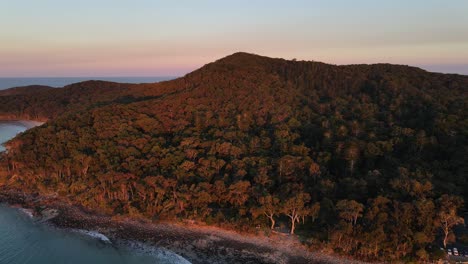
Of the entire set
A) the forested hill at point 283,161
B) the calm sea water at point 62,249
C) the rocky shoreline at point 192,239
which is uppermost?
the forested hill at point 283,161

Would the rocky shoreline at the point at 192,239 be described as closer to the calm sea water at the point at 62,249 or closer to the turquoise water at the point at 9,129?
the calm sea water at the point at 62,249

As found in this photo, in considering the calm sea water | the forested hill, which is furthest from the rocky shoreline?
the forested hill

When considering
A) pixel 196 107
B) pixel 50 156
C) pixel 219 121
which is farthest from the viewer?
pixel 196 107

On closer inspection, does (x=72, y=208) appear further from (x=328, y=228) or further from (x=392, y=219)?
(x=392, y=219)

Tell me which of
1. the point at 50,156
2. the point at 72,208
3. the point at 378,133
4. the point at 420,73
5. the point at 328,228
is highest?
the point at 420,73

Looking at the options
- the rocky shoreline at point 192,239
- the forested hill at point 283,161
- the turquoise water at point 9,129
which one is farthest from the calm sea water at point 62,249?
the turquoise water at point 9,129

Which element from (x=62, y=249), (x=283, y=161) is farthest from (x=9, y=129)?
(x=283, y=161)

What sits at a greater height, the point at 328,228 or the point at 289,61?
the point at 289,61

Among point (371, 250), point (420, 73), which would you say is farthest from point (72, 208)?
point (420, 73)
